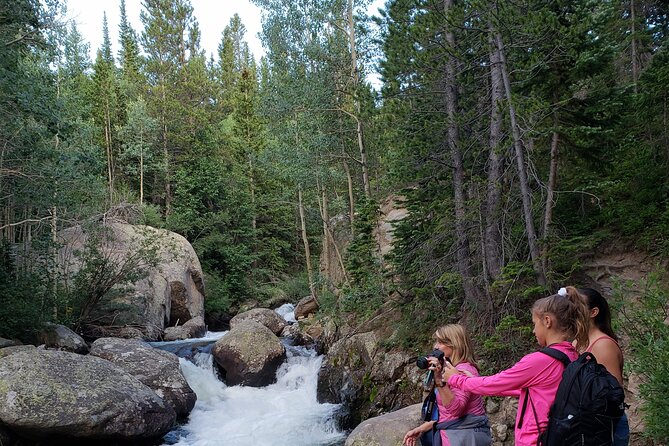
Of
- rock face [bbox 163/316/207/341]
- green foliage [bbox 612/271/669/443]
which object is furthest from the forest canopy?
rock face [bbox 163/316/207/341]

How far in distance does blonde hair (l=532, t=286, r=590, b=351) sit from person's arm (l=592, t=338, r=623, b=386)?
89 mm

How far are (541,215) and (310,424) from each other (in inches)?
213

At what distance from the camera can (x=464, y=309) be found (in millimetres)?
7223

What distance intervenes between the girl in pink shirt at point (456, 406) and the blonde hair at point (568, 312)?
620 millimetres

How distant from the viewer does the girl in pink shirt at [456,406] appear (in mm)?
2807

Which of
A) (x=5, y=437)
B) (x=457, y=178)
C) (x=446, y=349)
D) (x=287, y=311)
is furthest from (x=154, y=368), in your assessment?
(x=287, y=311)

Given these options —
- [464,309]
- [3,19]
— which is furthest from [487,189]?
[3,19]

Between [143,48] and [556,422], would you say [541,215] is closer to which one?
[556,422]

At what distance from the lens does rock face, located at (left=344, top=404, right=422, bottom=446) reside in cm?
514

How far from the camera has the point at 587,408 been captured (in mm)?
2029

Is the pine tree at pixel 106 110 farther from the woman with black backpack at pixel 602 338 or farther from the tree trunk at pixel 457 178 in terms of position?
the woman with black backpack at pixel 602 338

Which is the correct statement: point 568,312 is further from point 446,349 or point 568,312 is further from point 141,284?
point 141,284

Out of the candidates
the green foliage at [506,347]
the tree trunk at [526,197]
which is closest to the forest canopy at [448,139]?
the tree trunk at [526,197]

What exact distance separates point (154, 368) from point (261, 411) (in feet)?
7.40
